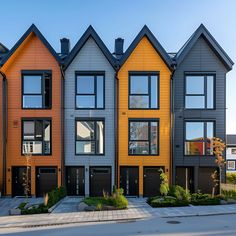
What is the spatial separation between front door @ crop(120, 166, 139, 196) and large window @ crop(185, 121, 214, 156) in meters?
4.03

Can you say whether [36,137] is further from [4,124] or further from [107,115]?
[107,115]

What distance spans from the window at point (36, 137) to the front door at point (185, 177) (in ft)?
31.1

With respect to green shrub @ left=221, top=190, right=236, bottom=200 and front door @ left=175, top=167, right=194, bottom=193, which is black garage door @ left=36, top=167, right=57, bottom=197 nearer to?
front door @ left=175, top=167, right=194, bottom=193

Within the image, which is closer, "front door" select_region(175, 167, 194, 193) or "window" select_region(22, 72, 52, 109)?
"window" select_region(22, 72, 52, 109)

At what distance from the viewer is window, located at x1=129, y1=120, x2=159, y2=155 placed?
18125mm

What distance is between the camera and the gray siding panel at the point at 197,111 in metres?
18.1

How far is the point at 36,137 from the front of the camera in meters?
18.1

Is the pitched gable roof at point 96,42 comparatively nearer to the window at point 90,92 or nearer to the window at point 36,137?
the window at point 90,92

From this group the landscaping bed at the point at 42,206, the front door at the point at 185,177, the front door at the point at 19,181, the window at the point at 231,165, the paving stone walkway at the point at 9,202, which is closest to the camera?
the landscaping bed at the point at 42,206

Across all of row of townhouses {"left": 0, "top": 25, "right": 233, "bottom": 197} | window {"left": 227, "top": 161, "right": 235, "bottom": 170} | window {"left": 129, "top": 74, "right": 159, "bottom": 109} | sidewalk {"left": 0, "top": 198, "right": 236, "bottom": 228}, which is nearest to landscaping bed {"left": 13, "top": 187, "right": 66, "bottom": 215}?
sidewalk {"left": 0, "top": 198, "right": 236, "bottom": 228}

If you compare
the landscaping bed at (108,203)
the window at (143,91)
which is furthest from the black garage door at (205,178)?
the landscaping bed at (108,203)

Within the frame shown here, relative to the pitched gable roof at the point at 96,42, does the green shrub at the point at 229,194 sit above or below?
below

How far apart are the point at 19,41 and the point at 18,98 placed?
13.1 feet

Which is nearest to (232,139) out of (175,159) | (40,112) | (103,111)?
(175,159)
